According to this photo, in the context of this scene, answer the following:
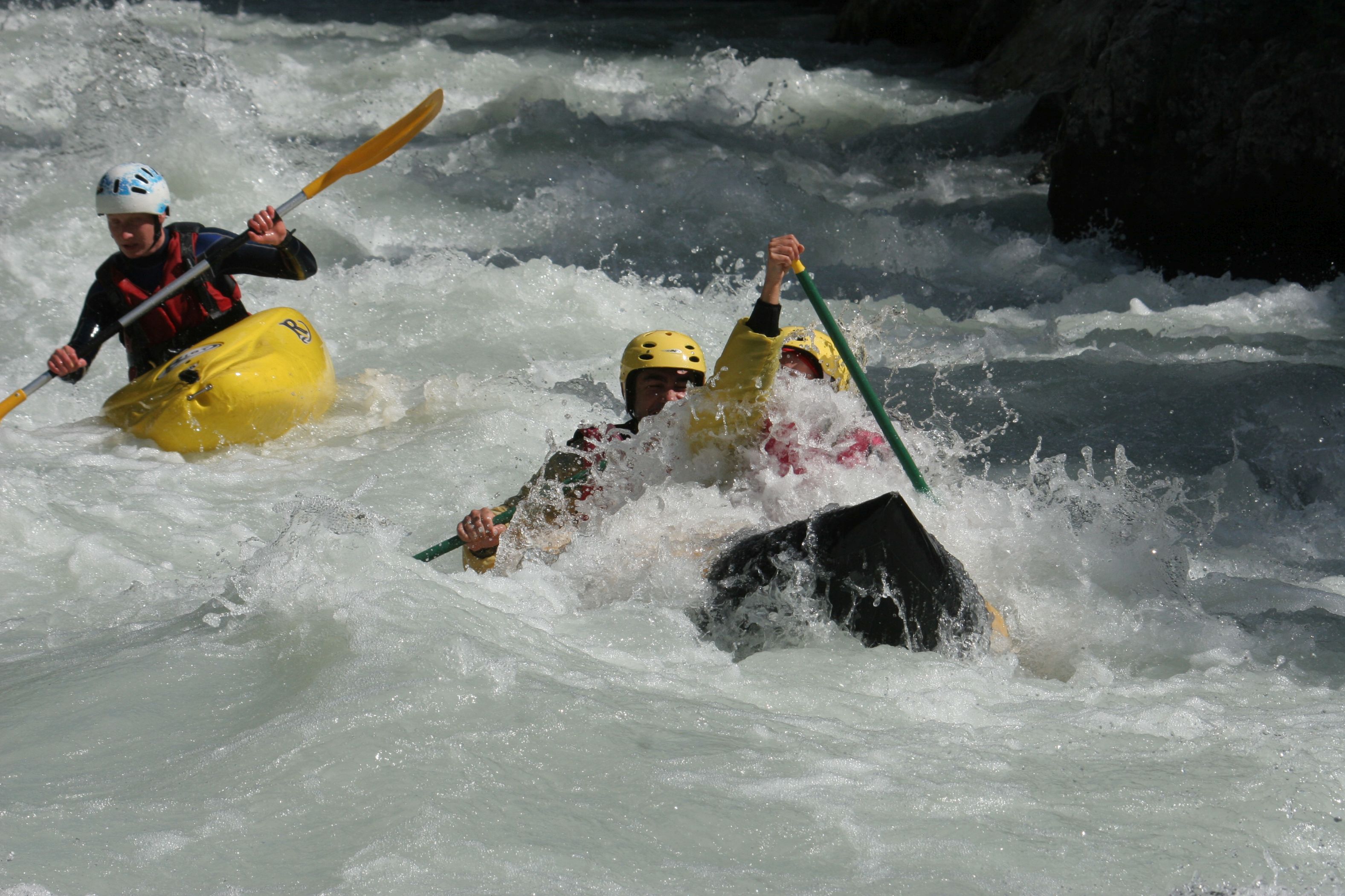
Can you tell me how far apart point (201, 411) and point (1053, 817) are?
4337 millimetres

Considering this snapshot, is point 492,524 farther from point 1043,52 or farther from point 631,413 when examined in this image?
point 1043,52

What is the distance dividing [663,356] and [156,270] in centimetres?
275

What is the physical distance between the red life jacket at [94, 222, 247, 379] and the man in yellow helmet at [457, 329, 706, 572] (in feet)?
7.67

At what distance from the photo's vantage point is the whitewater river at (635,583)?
2.67 metres

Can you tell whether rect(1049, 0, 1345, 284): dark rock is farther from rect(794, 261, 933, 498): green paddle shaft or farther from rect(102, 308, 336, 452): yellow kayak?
rect(102, 308, 336, 452): yellow kayak

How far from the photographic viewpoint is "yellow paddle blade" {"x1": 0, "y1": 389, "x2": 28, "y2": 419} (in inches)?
221

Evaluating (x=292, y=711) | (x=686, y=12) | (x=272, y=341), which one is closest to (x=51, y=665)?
(x=292, y=711)

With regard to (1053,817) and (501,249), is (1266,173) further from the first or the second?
(1053,817)

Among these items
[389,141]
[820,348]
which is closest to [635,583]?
[820,348]

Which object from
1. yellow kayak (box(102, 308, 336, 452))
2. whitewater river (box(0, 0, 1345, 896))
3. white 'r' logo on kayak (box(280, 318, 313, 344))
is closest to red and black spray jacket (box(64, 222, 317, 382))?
yellow kayak (box(102, 308, 336, 452))

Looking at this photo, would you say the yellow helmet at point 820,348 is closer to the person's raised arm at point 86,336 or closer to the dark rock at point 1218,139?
the person's raised arm at point 86,336

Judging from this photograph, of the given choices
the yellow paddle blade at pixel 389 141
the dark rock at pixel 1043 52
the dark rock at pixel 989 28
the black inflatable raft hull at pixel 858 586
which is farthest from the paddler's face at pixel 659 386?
the dark rock at pixel 989 28

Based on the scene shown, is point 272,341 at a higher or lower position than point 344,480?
higher

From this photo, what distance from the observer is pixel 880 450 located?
458 centimetres
